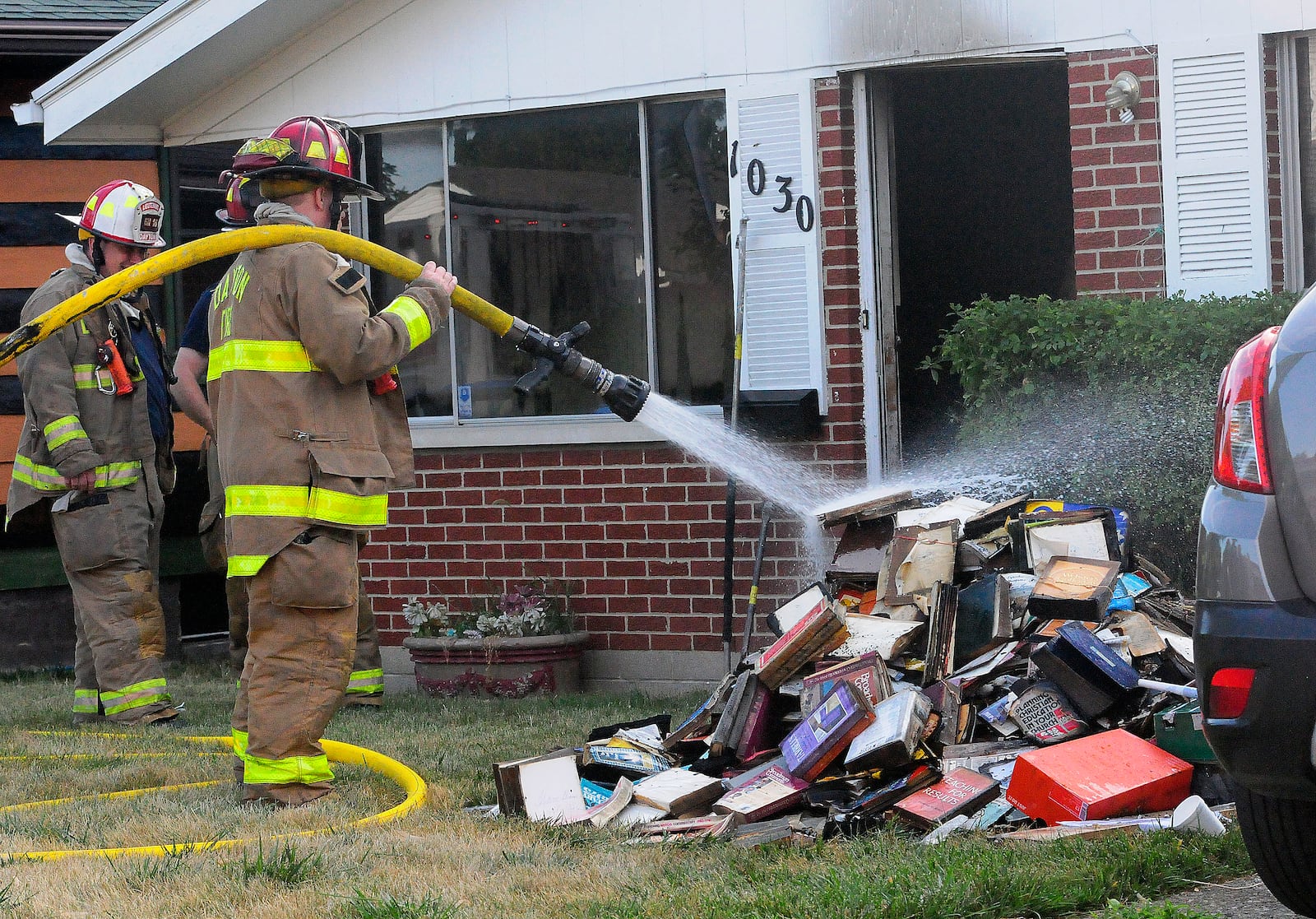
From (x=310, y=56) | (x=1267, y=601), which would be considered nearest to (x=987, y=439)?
(x=1267, y=601)

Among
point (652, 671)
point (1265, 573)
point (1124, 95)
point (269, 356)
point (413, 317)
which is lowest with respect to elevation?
point (652, 671)

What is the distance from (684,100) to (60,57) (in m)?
4.15

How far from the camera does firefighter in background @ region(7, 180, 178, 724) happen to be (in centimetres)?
726

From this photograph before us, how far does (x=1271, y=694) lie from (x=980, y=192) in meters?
8.67

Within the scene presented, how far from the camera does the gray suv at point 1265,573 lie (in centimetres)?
308

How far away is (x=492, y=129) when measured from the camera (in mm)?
8633

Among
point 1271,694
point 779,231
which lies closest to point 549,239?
point 779,231

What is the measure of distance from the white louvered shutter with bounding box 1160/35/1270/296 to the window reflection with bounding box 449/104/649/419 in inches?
105

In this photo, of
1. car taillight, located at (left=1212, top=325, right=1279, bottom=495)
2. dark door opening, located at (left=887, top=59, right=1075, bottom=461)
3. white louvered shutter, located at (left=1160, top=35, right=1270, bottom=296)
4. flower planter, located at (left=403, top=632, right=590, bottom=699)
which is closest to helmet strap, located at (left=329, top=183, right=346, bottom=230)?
flower planter, located at (left=403, top=632, right=590, bottom=699)

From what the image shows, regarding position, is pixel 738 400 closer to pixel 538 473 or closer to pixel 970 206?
pixel 538 473

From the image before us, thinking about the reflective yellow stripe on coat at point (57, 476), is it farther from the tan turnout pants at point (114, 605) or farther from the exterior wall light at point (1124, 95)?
the exterior wall light at point (1124, 95)

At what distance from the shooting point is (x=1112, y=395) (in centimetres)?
647

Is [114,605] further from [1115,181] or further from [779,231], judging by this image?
[1115,181]

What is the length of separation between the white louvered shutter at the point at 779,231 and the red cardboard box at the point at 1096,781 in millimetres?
3306
